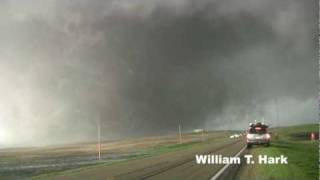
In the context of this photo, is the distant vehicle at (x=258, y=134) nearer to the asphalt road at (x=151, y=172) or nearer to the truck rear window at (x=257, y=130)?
the truck rear window at (x=257, y=130)

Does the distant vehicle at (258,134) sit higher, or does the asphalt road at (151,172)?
the distant vehicle at (258,134)

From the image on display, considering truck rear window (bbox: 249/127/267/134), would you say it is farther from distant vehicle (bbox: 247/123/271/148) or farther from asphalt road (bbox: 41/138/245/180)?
asphalt road (bbox: 41/138/245/180)

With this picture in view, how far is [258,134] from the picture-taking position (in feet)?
197

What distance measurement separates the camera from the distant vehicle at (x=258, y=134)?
58.9m

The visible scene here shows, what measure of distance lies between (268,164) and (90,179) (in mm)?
12049

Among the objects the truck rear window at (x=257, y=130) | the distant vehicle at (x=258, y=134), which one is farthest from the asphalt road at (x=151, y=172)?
the distant vehicle at (x=258, y=134)

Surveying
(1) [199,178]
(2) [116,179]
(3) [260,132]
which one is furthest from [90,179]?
(3) [260,132]

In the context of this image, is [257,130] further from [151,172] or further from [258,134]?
[151,172]

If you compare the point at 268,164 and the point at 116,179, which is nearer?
the point at 116,179

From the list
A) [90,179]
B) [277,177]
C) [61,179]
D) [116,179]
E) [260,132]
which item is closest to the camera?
[277,177]

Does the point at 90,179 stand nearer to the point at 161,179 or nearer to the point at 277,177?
the point at 161,179

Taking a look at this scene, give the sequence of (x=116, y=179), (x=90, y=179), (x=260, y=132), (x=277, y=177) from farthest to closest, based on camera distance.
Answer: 1. (x=260, y=132)
2. (x=90, y=179)
3. (x=116, y=179)
4. (x=277, y=177)

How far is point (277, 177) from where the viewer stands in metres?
28.3

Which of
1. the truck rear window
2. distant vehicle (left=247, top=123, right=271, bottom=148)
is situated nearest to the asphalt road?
the truck rear window
